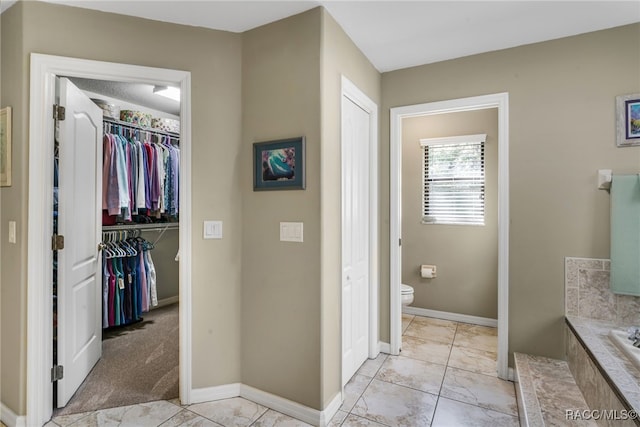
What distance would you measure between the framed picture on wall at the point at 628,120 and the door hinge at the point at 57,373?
382cm

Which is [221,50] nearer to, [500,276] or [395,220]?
[395,220]

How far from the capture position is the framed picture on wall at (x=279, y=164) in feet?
6.46

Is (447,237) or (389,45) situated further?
(447,237)

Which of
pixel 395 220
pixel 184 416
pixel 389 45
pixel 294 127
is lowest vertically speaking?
pixel 184 416

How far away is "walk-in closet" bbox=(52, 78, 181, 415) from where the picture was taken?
215 cm

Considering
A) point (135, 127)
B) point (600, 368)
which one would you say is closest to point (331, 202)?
point (600, 368)

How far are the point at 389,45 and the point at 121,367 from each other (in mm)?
3235


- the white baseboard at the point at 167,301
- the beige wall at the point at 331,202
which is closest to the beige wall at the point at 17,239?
the beige wall at the point at 331,202

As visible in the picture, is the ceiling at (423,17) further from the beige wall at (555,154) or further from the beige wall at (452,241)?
the beige wall at (452,241)

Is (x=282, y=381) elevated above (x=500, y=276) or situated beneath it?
situated beneath

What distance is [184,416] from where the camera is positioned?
1.98 meters

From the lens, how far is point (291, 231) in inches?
79.0

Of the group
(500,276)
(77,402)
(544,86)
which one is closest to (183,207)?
(77,402)

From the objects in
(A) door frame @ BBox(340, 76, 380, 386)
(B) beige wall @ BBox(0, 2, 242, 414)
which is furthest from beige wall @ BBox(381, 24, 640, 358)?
(B) beige wall @ BBox(0, 2, 242, 414)
